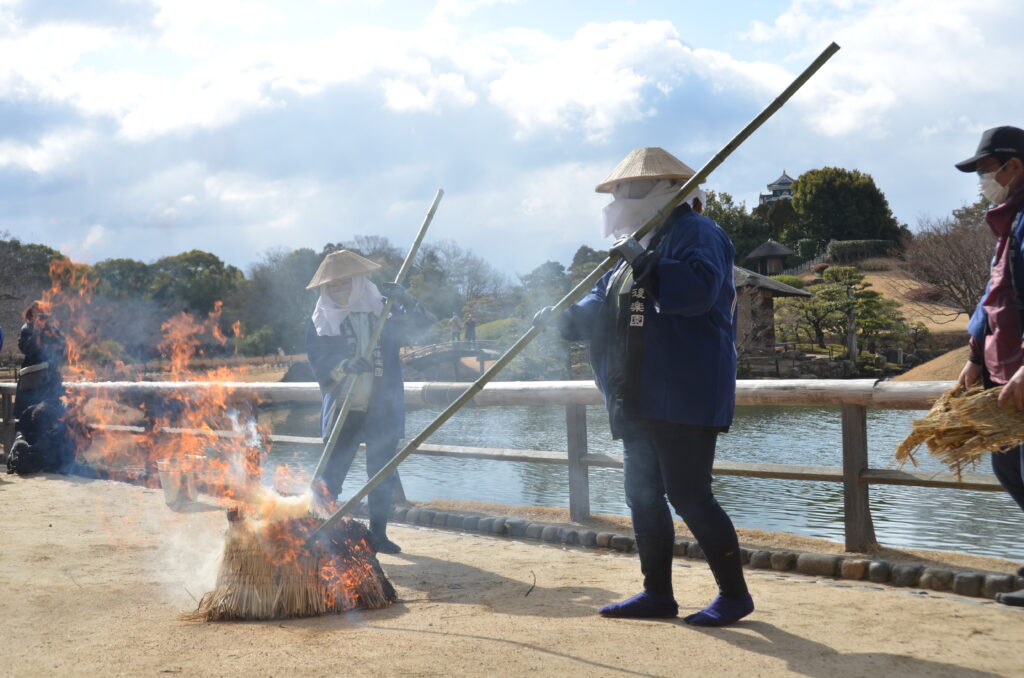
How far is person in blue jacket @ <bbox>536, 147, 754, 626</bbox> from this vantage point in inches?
121

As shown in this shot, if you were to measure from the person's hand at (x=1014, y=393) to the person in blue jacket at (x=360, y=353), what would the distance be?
285cm

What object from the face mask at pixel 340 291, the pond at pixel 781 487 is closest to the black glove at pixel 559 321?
the face mask at pixel 340 291

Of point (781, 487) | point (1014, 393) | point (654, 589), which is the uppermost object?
point (1014, 393)

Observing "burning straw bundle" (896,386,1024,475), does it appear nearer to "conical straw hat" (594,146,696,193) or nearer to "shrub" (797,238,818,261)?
"conical straw hat" (594,146,696,193)

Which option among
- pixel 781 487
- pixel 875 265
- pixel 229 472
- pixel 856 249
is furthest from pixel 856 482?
pixel 856 249

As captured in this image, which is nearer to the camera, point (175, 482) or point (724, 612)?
point (724, 612)

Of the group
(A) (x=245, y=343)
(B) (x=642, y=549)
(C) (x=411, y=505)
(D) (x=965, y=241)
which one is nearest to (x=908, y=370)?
(D) (x=965, y=241)

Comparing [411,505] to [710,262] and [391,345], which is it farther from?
[710,262]

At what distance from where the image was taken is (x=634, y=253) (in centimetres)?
309

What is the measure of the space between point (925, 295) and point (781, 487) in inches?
1384

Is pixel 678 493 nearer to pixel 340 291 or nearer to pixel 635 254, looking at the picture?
pixel 635 254

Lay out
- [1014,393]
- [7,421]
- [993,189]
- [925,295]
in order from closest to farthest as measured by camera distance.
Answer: [1014,393] → [993,189] → [7,421] → [925,295]

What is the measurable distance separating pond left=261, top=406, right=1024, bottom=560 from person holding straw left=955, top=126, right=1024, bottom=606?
1.08 metres

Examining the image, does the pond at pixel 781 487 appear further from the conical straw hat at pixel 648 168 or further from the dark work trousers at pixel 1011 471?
the conical straw hat at pixel 648 168
